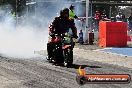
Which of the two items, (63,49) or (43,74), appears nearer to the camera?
(43,74)

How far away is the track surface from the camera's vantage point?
819 centimetres

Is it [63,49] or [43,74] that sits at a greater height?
[63,49]

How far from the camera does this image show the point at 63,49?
11961 mm

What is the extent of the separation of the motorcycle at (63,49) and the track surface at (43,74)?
13.3 inches

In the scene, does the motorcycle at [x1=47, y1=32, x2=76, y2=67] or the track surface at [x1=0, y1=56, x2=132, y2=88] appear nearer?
the track surface at [x1=0, y1=56, x2=132, y2=88]

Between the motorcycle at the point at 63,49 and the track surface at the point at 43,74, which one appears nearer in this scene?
the track surface at the point at 43,74

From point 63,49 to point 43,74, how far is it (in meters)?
2.21

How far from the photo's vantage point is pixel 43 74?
32.5 ft

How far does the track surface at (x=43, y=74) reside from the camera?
8188 millimetres

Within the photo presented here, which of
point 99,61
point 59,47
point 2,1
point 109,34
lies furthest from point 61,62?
point 2,1

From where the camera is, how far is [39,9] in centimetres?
3959

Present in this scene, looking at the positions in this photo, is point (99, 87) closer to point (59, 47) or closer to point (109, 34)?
point (59, 47)

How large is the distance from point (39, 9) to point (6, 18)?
5.37 meters

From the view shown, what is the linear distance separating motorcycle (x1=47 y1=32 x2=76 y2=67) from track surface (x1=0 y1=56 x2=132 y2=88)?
34 cm
